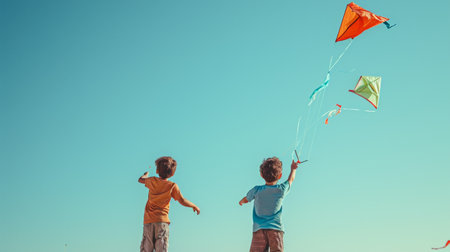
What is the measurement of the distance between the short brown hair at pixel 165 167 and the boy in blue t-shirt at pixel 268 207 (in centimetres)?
128

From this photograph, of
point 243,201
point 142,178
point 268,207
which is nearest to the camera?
point 268,207

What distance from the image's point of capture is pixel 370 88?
41.5ft

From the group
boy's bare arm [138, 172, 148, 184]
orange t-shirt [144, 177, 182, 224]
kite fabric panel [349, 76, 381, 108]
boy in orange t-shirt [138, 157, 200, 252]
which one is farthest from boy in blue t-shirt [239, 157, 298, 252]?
kite fabric panel [349, 76, 381, 108]

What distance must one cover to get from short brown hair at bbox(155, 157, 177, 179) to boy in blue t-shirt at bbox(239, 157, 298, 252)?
50.4 inches

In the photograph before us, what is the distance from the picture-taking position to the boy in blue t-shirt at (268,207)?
22.5ft

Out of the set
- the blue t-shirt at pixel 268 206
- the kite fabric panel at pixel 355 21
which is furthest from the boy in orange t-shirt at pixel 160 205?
the kite fabric panel at pixel 355 21

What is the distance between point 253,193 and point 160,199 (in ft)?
→ 5.05

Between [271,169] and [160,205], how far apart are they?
1.93 m

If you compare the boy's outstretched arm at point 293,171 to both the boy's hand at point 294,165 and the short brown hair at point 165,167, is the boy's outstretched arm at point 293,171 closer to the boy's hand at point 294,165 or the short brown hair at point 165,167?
the boy's hand at point 294,165

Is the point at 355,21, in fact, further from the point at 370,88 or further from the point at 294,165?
the point at 294,165

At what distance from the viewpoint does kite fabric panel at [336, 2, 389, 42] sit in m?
11.2

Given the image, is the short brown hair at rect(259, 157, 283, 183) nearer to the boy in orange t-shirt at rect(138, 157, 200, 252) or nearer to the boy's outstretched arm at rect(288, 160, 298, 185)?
the boy's outstretched arm at rect(288, 160, 298, 185)

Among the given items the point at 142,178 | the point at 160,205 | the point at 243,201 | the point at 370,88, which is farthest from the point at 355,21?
the point at 160,205

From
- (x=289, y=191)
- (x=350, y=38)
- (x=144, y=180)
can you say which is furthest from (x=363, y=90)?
(x=144, y=180)
